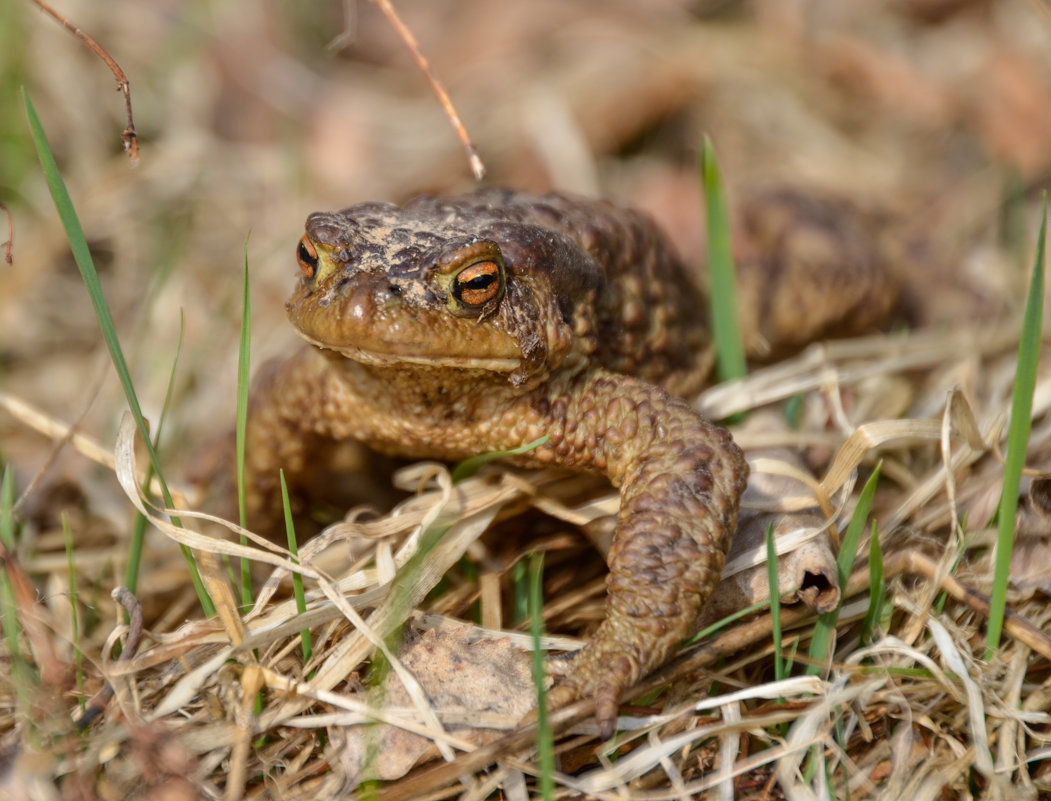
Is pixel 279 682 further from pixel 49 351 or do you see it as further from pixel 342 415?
pixel 49 351

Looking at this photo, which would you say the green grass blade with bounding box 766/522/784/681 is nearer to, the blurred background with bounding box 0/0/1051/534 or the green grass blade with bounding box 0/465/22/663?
the green grass blade with bounding box 0/465/22/663

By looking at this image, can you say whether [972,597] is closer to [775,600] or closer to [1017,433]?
[1017,433]

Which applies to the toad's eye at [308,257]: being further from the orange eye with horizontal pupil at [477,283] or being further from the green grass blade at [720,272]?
the green grass blade at [720,272]

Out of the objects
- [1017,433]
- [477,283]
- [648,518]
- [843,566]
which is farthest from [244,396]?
[1017,433]

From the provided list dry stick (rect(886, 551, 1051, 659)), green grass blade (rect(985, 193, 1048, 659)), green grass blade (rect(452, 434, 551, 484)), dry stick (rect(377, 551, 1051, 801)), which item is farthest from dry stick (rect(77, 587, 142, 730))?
green grass blade (rect(985, 193, 1048, 659))

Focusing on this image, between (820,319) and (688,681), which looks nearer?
(688,681)

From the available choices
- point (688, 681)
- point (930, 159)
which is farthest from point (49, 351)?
point (930, 159)
